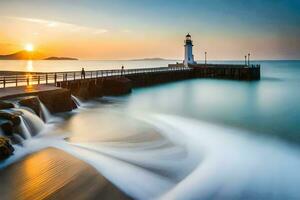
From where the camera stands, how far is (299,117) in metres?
20.4

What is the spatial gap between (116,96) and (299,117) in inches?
648

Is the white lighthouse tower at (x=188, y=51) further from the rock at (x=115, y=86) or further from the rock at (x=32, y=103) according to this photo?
the rock at (x=32, y=103)

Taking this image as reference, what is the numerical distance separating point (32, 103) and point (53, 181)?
768 centimetres

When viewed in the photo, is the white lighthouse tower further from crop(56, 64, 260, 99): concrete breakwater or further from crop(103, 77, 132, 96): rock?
crop(103, 77, 132, 96): rock

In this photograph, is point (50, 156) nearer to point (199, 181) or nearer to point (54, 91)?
point (199, 181)

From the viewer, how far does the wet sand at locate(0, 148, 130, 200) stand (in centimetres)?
661

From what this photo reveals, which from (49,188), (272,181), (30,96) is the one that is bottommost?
(272,181)

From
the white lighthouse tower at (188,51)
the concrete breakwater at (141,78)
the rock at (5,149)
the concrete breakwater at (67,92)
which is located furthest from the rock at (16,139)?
the white lighthouse tower at (188,51)

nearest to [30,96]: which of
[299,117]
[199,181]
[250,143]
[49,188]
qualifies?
[49,188]

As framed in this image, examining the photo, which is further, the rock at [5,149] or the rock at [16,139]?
the rock at [16,139]

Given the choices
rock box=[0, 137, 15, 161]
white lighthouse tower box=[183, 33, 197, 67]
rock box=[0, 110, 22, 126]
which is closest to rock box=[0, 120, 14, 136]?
rock box=[0, 110, 22, 126]

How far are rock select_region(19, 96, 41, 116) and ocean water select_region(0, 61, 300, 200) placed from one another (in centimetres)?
105

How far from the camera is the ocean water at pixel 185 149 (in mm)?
8242

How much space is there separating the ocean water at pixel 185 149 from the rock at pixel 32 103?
1052 mm
